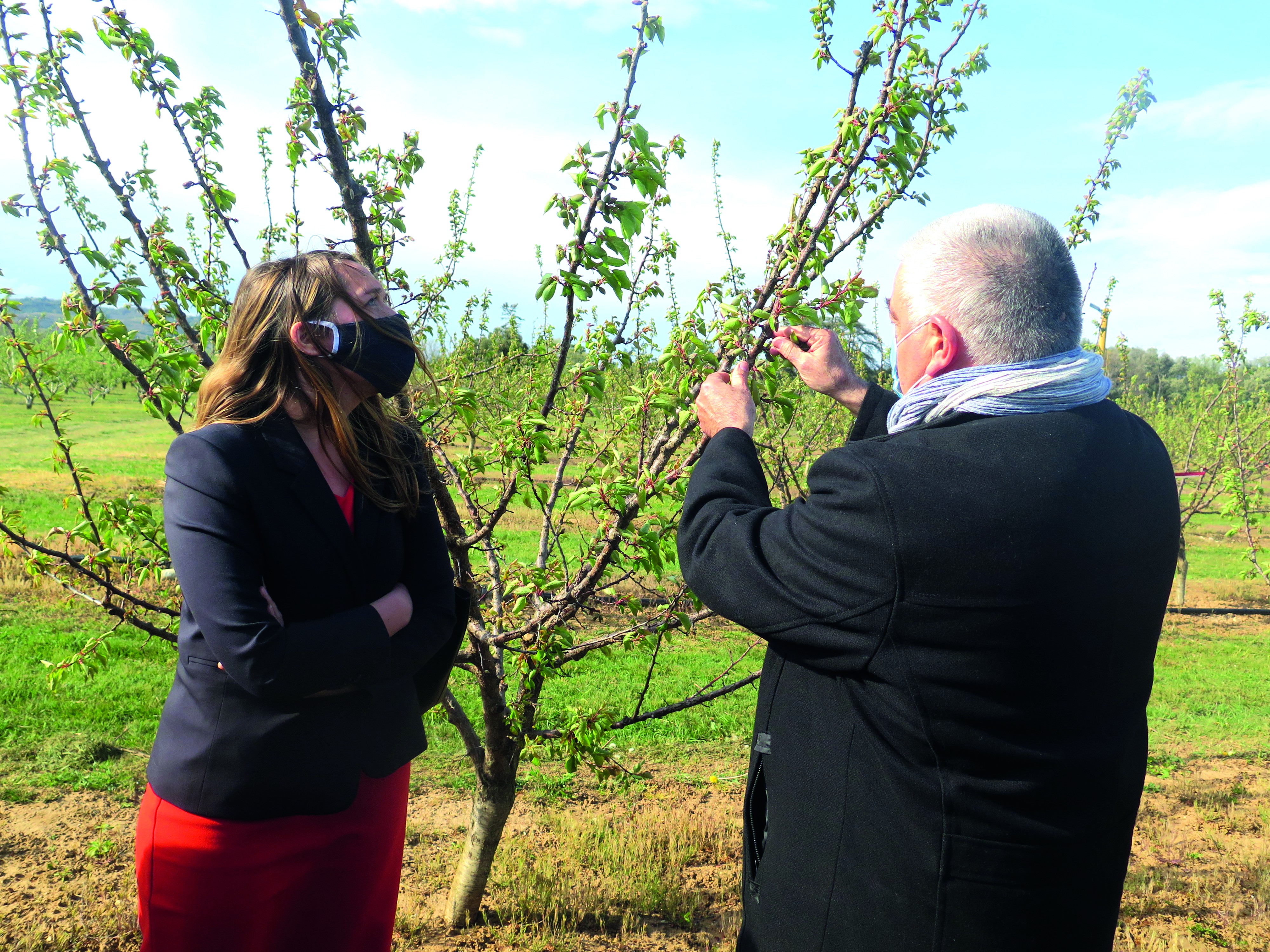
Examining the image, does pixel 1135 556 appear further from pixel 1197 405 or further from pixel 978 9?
pixel 1197 405

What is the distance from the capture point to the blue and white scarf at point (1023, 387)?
1442mm

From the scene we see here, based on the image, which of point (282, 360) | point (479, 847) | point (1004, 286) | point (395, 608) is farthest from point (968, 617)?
point (479, 847)

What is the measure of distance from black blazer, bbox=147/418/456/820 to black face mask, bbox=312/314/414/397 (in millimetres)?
218

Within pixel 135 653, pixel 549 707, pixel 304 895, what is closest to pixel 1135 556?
pixel 304 895

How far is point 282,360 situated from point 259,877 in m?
1.20

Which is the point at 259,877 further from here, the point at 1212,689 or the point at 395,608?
the point at 1212,689

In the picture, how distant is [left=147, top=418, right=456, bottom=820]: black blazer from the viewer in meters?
1.64

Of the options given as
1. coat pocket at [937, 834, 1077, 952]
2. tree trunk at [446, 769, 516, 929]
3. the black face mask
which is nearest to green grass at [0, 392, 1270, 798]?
tree trunk at [446, 769, 516, 929]

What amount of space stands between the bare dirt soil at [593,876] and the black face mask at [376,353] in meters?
2.75

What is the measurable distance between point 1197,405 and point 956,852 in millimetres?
19842

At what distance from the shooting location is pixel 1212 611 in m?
13.3

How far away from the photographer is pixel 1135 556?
4.54ft

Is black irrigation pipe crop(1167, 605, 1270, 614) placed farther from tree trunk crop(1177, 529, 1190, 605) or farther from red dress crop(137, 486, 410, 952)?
red dress crop(137, 486, 410, 952)

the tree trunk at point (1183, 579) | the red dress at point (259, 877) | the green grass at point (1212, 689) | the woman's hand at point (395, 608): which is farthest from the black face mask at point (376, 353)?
the tree trunk at point (1183, 579)
